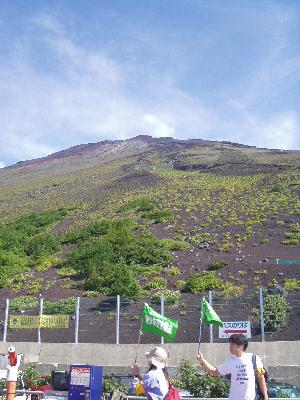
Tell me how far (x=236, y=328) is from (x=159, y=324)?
7.66 metres

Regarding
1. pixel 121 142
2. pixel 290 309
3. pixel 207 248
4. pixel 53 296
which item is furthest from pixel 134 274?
pixel 121 142

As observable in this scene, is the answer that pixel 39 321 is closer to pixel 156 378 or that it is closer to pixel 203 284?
pixel 203 284

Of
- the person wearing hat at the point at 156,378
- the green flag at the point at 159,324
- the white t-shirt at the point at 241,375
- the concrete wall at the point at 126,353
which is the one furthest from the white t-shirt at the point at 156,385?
the concrete wall at the point at 126,353

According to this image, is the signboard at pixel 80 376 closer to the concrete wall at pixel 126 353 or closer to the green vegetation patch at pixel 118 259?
the concrete wall at pixel 126 353

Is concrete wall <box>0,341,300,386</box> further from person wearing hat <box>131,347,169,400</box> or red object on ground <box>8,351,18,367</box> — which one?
person wearing hat <box>131,347,169,400</box>

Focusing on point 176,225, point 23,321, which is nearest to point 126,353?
point 23,321

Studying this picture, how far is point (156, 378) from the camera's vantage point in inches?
265

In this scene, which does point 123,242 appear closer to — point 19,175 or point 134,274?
point 134,274

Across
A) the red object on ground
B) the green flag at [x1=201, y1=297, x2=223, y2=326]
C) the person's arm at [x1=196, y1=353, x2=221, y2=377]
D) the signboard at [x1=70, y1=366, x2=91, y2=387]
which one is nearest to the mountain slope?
the green flag at [x1=201, y1=297, x2=223, y2=326]

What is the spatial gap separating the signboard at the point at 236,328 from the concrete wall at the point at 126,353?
419 millimetres

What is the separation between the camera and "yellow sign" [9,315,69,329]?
810 inches

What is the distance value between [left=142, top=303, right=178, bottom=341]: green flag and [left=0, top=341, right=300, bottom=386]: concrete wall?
532 cm

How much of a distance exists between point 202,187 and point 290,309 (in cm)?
4266

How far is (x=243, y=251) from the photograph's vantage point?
36.0 meters
